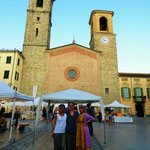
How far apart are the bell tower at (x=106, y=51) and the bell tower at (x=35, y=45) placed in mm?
9517

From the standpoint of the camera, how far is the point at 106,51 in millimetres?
25266

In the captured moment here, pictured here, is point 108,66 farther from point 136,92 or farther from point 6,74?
point 6,74

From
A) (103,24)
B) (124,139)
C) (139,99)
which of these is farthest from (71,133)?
(139,99)

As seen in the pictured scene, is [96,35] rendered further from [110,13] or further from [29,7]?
[29,7]

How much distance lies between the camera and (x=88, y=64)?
23.6 meters

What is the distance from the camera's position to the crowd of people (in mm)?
3854

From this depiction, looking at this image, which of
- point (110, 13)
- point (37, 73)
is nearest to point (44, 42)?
point (37, 73)

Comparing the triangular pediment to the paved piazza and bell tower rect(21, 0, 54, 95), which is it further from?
the paved piazza

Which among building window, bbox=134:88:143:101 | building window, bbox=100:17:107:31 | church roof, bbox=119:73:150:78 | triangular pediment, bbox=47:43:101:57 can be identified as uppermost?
building window, bbox=100:17:107:31

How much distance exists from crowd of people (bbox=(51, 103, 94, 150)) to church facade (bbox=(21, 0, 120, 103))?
17658mm

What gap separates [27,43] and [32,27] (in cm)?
338

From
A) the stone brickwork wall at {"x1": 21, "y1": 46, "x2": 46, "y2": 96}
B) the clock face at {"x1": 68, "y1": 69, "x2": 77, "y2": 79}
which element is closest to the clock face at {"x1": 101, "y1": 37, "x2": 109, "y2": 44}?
the clock face at {"x1": 68, "y1": 69, "x2": 77, "y2": 79}

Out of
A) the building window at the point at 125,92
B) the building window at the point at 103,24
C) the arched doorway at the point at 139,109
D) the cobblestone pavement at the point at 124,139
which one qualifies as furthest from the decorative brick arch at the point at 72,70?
the arched doorway at the point at 139,109

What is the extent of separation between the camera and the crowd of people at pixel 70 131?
385cm
